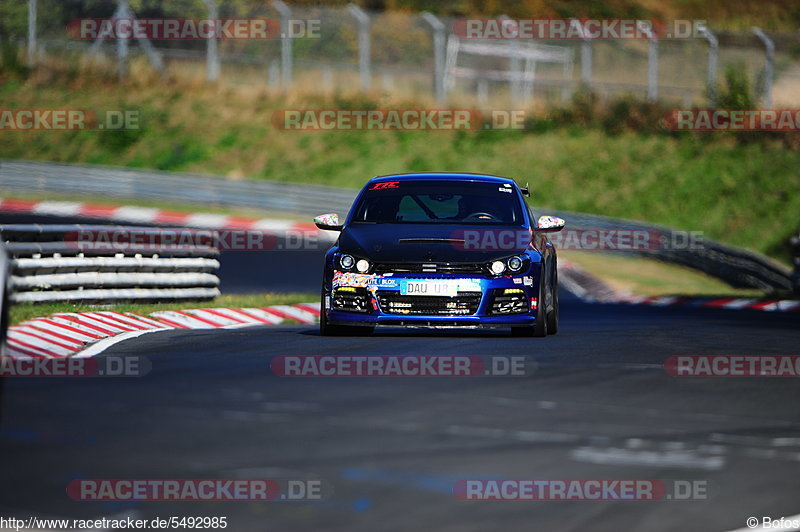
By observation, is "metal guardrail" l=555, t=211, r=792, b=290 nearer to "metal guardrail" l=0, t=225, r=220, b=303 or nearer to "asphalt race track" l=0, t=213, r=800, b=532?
"metal guardrail" l=0, t=225, r=220, b=303

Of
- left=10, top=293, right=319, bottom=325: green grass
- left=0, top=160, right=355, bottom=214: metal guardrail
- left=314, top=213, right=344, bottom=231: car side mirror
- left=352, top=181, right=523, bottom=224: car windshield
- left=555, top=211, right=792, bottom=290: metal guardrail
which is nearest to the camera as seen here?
left=314, top=213, right=344, bottom=231: car side mirror

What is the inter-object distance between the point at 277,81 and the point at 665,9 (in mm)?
31726

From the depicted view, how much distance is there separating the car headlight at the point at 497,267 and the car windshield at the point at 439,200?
0.97 metres

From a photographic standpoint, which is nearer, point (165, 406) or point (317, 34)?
point (165, 406)

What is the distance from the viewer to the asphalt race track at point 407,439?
228 inches

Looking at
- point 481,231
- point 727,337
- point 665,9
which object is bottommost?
point 727,337

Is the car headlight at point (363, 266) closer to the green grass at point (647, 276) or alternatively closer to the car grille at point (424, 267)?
the car grille at point (424, 267)

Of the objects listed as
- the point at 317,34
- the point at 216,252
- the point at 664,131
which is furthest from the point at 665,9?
the point at 216,252

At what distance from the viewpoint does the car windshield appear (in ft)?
43.3

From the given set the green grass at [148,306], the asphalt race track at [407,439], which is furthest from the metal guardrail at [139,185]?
the asphalt race track at [407,439]

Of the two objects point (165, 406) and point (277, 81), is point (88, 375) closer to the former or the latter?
point (165, 406)

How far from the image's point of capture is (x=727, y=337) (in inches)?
547

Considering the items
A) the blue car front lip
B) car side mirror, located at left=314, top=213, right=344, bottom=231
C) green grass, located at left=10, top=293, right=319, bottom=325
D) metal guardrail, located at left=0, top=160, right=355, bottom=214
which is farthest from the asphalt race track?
metal guardrail, located at left=0, top=160, right=355, bottom=214

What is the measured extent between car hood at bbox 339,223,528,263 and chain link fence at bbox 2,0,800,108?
82.7 feet
